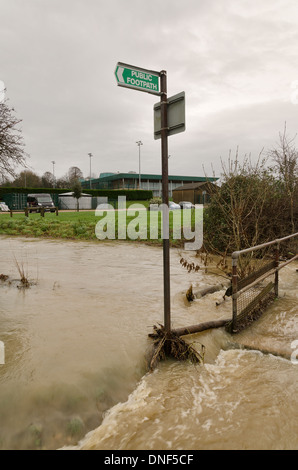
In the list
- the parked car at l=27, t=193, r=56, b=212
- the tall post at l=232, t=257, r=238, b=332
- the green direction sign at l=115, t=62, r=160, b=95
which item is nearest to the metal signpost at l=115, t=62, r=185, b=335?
the green direction sign at l=115, t=62, r=160, b=95

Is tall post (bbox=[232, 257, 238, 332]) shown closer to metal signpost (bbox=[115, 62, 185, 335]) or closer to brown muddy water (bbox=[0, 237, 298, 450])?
brown muddy water (bbox=[0, 237, 298, 450])

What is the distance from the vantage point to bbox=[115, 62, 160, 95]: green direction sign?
132 inches

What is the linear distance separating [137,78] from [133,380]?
3271mm

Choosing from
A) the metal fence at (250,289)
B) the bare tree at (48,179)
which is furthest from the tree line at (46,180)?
the metal fence at (250,289)

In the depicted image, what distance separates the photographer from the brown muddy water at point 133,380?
9.36 ft

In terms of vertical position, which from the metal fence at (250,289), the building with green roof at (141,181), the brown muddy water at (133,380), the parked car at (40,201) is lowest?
the brown muddy water at (133,380)

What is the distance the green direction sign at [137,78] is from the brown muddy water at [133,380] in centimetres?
308

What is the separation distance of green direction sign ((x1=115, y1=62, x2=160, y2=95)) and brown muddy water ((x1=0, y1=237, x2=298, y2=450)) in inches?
121

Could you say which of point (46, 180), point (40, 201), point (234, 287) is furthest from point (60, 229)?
point (46, 180)

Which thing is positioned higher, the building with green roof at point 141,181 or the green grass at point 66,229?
the building with green roof at point 141,181

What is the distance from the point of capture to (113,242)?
49.0 feet

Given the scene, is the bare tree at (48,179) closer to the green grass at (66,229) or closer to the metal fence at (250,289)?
the green grass at (66,229)
